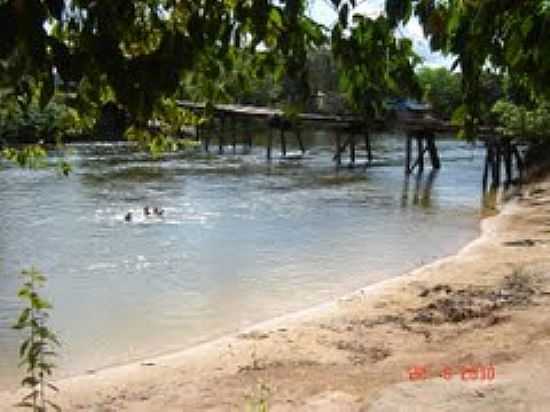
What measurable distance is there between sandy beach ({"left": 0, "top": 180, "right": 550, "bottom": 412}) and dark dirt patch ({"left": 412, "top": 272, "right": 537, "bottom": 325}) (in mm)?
18

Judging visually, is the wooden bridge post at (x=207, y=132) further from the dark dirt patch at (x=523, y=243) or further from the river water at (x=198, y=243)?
the dark dirt patch at (x=523, y=243)

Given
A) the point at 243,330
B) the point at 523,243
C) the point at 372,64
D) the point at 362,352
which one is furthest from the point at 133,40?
the point at 523,243

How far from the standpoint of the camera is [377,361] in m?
8.45

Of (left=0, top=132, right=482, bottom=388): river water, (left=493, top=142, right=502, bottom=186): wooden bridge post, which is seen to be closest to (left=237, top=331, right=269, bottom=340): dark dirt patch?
(left=0, top=132, right=482, bottom=388): river water

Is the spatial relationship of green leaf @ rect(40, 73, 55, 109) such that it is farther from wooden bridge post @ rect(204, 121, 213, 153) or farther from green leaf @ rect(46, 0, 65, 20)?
wooden bridge post @ rect(204, 121, 213, 153)

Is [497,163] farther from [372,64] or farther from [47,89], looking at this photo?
[47,89]

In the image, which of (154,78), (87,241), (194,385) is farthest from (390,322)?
(87,241)

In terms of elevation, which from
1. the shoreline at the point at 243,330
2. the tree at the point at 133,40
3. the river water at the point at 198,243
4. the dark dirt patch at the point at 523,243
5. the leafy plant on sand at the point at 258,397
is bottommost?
the river water at the point at 198,243

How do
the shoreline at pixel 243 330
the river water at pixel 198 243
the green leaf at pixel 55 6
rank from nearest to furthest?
the green leaf at pixel 55 6 < the shoreline at pixel 243 330 < the river water at pixel 198 243

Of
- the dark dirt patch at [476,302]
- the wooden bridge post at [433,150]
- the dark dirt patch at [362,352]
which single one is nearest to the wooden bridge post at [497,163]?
the wooden bridge post at [433,150]

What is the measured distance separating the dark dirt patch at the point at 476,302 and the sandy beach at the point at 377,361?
2 centimetres

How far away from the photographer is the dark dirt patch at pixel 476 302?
33.4 feet
